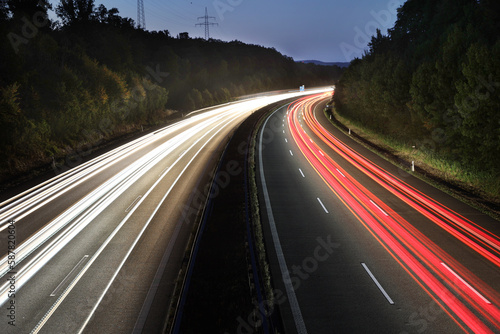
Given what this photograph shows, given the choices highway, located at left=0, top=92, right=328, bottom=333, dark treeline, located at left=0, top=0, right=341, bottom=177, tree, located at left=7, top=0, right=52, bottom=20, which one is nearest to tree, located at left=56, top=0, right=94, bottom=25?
dark treeline, located at left=0, top=0, right=341, bottom=177

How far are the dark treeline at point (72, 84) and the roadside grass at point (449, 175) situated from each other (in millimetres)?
28935

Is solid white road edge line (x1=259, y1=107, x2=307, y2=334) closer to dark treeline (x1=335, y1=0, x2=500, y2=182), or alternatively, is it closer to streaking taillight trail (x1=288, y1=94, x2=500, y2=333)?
streaking taillight trail (x1=288, y1=94, x2=500, y2=333)

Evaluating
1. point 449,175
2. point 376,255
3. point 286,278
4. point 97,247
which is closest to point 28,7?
point 97,247

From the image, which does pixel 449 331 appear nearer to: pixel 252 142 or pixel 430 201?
pixel 430 201

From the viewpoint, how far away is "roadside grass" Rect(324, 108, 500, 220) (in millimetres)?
17638

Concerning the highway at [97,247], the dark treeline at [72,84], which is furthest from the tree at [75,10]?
the highway at [97,247]

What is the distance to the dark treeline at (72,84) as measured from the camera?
23875 millimetres

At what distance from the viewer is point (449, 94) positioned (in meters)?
23.5

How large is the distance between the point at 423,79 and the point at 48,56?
34.5m

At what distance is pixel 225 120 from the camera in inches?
1976

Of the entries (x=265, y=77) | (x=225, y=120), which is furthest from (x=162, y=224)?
(x=265, y=77)

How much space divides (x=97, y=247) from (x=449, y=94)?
83.0 feet

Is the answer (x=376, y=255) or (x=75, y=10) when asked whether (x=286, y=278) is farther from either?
(x=75, y=10)

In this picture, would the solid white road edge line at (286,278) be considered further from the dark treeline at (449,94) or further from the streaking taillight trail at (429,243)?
the dark treeline at (449,94)
